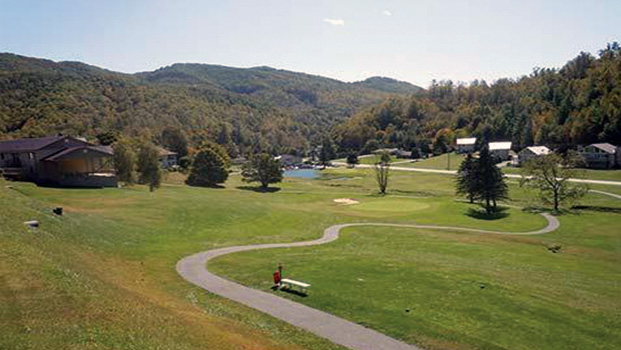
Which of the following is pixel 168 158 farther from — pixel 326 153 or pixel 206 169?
pixel 326 153

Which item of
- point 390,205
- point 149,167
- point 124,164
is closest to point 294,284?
point 390,205

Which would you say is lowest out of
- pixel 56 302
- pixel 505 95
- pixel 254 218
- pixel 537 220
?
pixel 537 220

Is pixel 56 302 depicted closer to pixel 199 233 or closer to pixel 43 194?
pixel 199 233

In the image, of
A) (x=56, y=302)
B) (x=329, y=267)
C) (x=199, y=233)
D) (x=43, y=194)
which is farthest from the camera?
(x=43, y=194)

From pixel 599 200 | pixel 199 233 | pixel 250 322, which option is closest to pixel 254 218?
pixel 199 233

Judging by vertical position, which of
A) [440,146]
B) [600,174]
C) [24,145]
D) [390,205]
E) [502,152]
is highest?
[24,145]

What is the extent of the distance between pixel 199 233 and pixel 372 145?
481ft

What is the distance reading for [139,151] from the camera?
69.7 m

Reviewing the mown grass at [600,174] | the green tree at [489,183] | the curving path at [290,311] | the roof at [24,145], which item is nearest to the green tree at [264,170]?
the roof at [24,145]

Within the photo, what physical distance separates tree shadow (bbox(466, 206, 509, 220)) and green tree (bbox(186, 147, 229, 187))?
46.9 metres

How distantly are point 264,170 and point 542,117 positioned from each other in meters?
93.5

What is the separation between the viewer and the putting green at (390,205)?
194ft

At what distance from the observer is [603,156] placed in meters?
93.9

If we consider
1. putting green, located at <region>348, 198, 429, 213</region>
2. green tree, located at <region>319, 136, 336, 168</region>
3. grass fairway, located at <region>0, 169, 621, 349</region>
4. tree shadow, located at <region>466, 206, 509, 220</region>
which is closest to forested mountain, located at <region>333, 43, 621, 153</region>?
green tree, located at <region>319, 136, 336, 168</region>
